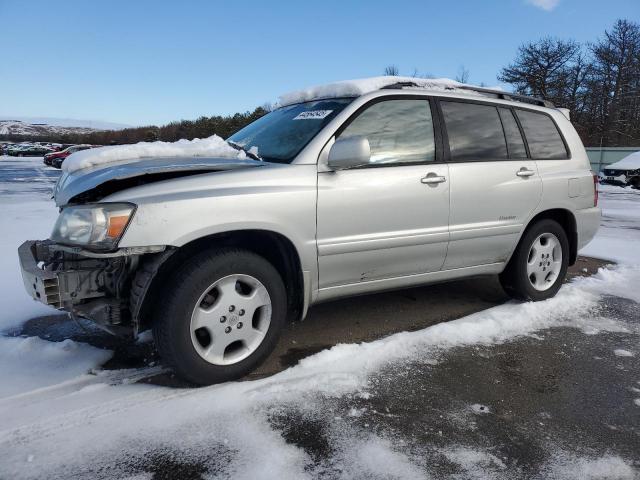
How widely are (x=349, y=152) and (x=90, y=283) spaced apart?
1.60m

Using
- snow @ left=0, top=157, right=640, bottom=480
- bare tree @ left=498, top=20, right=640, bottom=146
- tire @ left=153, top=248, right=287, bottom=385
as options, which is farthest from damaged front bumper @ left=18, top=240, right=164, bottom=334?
bare tree @ left=498, top=20, right=640, bottom=146

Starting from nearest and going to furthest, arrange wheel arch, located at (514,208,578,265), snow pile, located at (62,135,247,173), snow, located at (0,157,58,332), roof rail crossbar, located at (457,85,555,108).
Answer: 1. snow pile, located at (62,135,247,173)
2. snow, located at (0,157,58,332)
3. roof rail crossbar, located at (457,85,555,108)
4. wheel arch, located at (514,208,578,265)

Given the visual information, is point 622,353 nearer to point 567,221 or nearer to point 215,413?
point 567,221

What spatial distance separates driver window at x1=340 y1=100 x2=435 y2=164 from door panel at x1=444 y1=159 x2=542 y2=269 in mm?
305

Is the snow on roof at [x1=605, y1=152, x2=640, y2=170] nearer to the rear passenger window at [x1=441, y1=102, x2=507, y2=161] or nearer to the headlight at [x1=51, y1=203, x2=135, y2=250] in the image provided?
the rear passenger window at [x1=441, y1=102, x2=507, y2=161]

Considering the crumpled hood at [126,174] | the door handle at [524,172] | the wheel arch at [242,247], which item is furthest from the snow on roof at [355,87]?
the wheel arch at [242,247]

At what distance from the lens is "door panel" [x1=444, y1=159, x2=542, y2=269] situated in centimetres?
358

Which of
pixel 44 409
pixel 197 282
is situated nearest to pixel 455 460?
pixel 197 282

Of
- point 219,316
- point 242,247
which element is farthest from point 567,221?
point 219,316

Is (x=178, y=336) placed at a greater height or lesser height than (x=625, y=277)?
greater

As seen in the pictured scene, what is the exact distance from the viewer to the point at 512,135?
4.07m

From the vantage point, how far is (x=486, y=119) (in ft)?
12.9

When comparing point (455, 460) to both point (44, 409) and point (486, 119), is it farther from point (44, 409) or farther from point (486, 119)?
point (486, 119)

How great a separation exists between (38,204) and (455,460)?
418 inches
